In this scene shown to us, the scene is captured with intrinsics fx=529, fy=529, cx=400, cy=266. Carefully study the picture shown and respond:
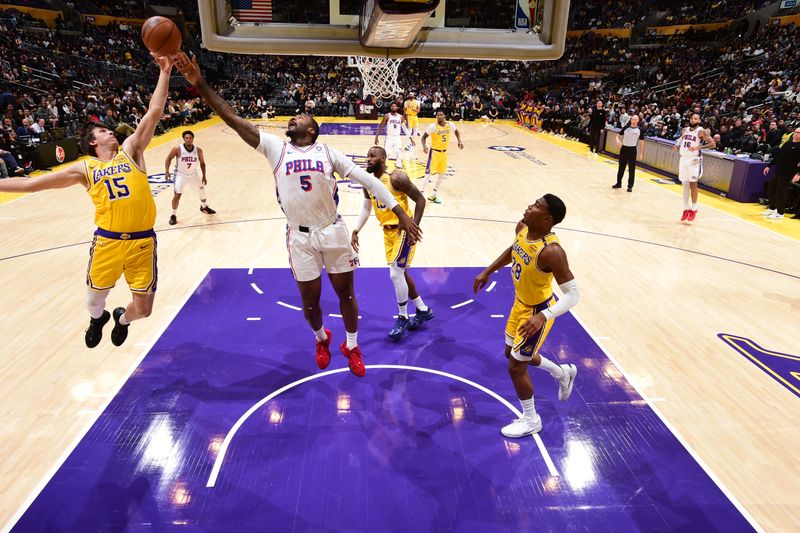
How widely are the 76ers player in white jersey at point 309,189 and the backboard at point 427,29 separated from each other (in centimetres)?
195

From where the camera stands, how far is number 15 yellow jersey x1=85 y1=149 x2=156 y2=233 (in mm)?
3924

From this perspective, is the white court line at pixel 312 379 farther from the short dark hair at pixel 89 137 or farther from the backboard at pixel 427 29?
the backboard at pixel 427 29

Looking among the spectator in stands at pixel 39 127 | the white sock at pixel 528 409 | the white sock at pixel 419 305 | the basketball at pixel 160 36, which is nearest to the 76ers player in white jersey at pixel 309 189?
the basketball at pixel 160 36

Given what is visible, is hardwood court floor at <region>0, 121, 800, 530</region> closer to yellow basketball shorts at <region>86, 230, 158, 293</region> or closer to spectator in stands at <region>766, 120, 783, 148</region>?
yellow basketball shorts at <region>86, 230, 158, 293</region>

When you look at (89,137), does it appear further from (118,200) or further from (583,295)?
(583,295)

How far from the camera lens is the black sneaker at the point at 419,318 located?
18.8 ft

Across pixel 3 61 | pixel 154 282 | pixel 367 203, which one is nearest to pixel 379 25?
pixel 367 203

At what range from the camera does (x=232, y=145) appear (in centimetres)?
1880

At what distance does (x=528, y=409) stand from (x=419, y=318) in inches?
77.7

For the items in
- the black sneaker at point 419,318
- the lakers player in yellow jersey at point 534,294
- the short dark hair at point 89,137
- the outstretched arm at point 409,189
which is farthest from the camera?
the black sneaker at point 419,318

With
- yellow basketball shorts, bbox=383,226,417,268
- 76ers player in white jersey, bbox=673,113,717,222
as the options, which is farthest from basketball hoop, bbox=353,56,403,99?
yellow basketball shorts, bbox=383,226,417,268

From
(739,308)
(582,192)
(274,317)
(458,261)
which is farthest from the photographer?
(582,192)

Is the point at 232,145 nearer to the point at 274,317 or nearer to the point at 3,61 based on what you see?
the point at 3,61

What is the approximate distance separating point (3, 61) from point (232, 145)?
31.8ft
